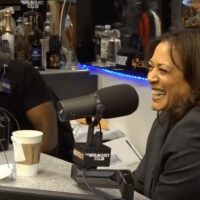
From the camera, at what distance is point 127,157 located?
2.68m

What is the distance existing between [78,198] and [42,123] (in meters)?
0.87

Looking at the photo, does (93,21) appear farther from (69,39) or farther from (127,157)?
(127,157)

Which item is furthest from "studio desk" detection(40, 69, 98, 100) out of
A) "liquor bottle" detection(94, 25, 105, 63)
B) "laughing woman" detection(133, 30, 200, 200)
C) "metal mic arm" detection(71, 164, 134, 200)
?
"metal mic arm" detection(71, 164, 134, 200)

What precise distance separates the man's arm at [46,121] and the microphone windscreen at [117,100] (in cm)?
73

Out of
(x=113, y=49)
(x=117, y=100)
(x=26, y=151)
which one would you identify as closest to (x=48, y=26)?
(x=113, y=49)

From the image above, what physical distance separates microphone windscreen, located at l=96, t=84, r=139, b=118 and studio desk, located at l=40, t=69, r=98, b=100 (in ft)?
5.74

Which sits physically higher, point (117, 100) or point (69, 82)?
point (117, 100)

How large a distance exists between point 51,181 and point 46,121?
2.01 feet

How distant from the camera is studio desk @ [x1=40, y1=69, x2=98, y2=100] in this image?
9.61 feet

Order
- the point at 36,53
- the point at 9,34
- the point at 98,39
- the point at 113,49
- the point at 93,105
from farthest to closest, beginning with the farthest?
1. the point at 98,39
2. the point at 113,49
3. the point at 36,53
4. the point at 9,34
5. the point at 93,105

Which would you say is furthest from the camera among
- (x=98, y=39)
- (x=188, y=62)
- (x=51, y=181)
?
(x=98, y=39)

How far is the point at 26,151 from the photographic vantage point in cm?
128

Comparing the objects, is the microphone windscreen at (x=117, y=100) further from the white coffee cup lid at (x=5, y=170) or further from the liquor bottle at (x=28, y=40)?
the liquor bottle at (x=28, y=40)

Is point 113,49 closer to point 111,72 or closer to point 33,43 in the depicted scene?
point 111,72
